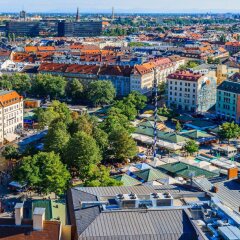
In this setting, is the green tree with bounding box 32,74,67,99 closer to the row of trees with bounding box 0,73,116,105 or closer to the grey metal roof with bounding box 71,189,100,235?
the row of trees with bounding box 0,73,116,105

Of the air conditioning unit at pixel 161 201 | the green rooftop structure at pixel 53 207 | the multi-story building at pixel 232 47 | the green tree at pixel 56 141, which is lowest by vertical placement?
the green rooftop structure at pixel 53 207

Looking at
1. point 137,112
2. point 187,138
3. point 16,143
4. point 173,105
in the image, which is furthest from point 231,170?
point 173,105

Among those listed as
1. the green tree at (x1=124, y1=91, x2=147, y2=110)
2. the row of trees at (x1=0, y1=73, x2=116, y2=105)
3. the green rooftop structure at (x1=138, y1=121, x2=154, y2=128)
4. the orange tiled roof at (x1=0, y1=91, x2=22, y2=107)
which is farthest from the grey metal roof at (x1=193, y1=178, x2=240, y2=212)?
the row of trees at (x1=0, y1=73, x2=116, y2=105)

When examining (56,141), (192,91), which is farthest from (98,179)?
(192,91)

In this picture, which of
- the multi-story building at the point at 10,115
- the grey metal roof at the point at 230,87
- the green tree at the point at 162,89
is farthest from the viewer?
the green tree at the point at 162,89

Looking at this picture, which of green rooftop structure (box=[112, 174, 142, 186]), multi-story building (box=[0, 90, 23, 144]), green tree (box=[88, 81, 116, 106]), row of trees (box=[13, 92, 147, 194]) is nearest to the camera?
row of trees (box=[13, 92, 147, 194])

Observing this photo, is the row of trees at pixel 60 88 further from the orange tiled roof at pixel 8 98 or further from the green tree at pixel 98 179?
the green tree at pixel 98 179

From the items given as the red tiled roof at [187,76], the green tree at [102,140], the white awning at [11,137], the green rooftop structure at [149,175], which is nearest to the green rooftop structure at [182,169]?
the green rooftop structure at [149,175]
